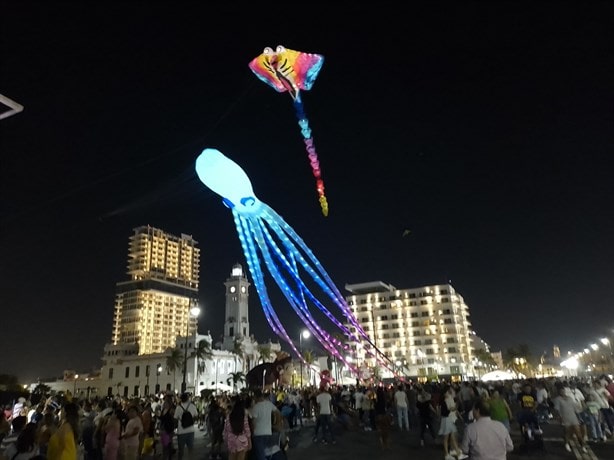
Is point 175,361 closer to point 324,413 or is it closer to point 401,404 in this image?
point 401,404

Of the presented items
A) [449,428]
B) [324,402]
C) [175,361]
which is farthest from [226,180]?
[175,361]

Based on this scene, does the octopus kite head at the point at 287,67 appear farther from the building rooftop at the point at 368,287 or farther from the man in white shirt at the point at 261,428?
the building rooftop at the point at 368,287

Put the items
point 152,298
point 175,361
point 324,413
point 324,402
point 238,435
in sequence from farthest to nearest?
point 152,298, point 175,361, point 324,402, point 324,413, point 238,435

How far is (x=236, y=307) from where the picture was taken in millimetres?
117750

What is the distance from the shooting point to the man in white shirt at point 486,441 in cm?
627

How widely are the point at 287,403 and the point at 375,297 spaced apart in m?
109

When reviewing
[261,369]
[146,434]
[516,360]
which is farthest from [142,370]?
[516,360]

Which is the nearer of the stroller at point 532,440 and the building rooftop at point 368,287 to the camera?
the stroller at point 532,440

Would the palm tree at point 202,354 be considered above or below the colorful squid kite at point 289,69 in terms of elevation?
below

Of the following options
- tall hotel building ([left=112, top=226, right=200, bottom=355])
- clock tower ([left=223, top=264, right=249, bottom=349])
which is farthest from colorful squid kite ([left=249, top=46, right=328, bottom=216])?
tall hotel building ([left=112, top=226, right=200, bottom=355])

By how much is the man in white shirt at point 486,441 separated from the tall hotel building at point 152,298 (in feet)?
487

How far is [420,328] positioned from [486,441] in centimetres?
11890

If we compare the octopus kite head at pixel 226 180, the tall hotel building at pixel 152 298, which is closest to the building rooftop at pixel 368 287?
the tall hotel building at pixel 152 298

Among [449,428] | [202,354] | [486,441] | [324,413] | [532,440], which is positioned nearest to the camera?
[486,441]
